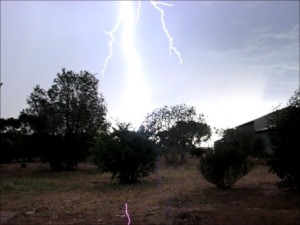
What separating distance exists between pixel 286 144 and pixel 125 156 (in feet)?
30.8

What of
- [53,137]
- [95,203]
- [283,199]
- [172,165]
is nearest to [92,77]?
[53,137]

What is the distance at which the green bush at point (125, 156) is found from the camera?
2131 cm

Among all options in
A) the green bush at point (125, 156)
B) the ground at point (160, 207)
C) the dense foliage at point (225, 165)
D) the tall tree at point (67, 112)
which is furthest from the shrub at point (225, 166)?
the tall tree at point (67, 112)

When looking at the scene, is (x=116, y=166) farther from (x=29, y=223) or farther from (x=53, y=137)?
(x=53, y=137)

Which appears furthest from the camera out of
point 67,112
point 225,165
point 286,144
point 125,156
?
point 67,112

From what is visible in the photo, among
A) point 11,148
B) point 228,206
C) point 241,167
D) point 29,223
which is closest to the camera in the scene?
point 29,223

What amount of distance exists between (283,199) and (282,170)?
162 centimetres

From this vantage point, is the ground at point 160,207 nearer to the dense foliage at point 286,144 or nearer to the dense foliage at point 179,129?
the dense foliage at point 286,144

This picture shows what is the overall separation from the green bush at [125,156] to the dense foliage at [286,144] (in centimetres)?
834

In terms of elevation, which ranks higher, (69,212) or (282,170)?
(282,170)

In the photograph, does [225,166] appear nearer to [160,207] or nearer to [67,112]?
[160,207]

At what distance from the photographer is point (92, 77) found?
35.3 meters

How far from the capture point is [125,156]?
21047mm

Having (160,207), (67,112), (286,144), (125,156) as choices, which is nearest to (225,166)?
(286,144)
